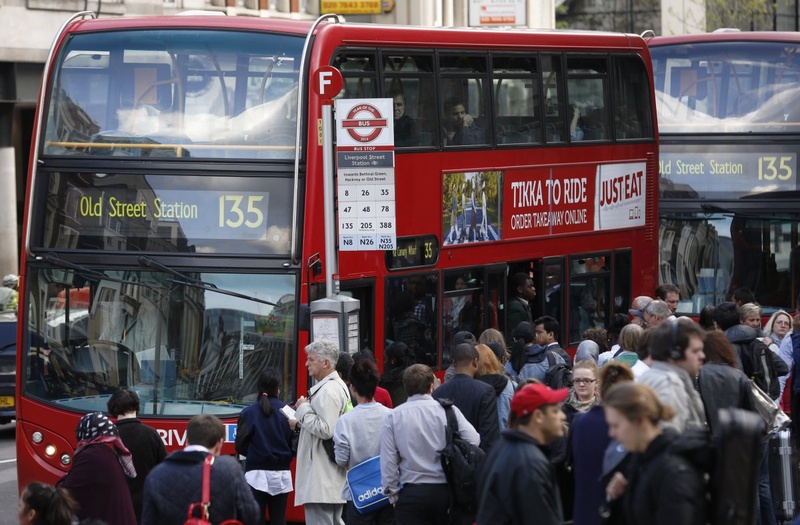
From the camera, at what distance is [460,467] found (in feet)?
30.1

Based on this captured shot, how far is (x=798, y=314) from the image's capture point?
13.9 meters

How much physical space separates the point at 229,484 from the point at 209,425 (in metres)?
0.30

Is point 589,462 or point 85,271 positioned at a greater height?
point 85,271

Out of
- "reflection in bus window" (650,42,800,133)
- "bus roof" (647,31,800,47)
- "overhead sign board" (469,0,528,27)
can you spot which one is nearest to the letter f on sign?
"reflection in bus window" (650,42,800,133)

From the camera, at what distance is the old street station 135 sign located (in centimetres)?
1262

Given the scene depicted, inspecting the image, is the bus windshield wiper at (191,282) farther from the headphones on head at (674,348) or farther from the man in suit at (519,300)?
the headphones on head at (674,348)

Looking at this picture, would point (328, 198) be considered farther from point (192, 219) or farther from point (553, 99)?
point (553, 99)

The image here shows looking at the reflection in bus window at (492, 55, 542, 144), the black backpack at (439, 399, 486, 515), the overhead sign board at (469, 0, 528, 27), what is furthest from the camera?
the overhead sign board at (469, 0, 528, 27)

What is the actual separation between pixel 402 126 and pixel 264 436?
3882mm

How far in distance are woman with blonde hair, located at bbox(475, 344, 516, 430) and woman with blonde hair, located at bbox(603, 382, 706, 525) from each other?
4.13 meters

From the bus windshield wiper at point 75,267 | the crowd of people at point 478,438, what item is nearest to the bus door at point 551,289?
the crowd of people at point 478,438

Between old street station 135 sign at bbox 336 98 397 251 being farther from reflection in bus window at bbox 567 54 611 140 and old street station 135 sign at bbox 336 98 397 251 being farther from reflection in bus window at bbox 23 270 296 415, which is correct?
reflection in bus window at bbox 567 54 611 140

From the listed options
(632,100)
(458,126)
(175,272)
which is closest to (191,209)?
(175,272)

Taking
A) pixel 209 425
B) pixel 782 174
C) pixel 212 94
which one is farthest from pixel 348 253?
pixel 782 174
